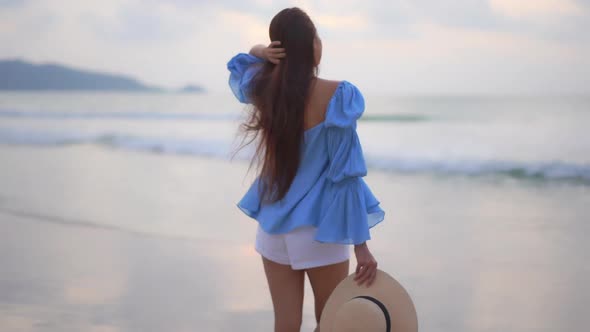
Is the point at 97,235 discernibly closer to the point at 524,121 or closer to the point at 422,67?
the point at 524,121

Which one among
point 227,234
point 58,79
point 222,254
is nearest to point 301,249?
point 222,254

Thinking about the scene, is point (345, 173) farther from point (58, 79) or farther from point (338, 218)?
point (58, 79)

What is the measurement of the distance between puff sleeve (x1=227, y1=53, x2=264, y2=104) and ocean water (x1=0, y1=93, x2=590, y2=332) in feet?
0.78

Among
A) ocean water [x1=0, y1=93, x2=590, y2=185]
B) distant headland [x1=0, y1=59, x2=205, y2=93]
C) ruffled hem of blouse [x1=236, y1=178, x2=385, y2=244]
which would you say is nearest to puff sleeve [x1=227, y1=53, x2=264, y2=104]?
ruffled hem of blouse [x1=236, y1=178, x2=385, y2=244]

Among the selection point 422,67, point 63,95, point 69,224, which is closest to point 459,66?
point 422,67

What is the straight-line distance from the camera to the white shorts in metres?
2.25

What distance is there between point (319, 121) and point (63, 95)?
2390 centimetres

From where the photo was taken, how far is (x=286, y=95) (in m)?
2.16

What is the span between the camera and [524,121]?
1705 cm

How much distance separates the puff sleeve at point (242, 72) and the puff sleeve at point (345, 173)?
11.2 inches

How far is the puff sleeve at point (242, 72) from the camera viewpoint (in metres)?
2.30

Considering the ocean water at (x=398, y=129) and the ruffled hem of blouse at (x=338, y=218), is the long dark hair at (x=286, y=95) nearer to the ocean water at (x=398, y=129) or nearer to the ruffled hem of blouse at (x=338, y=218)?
the ruffled hem of blouse at (x=338, y=218)

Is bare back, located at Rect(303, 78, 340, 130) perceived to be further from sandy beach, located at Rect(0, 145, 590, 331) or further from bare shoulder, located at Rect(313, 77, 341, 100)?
sandy beach, located at Rect(0, 145, 590, 331)

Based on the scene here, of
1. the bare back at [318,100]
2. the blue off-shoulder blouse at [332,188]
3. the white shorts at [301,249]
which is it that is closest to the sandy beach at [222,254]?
the white shorts at [301,249]
